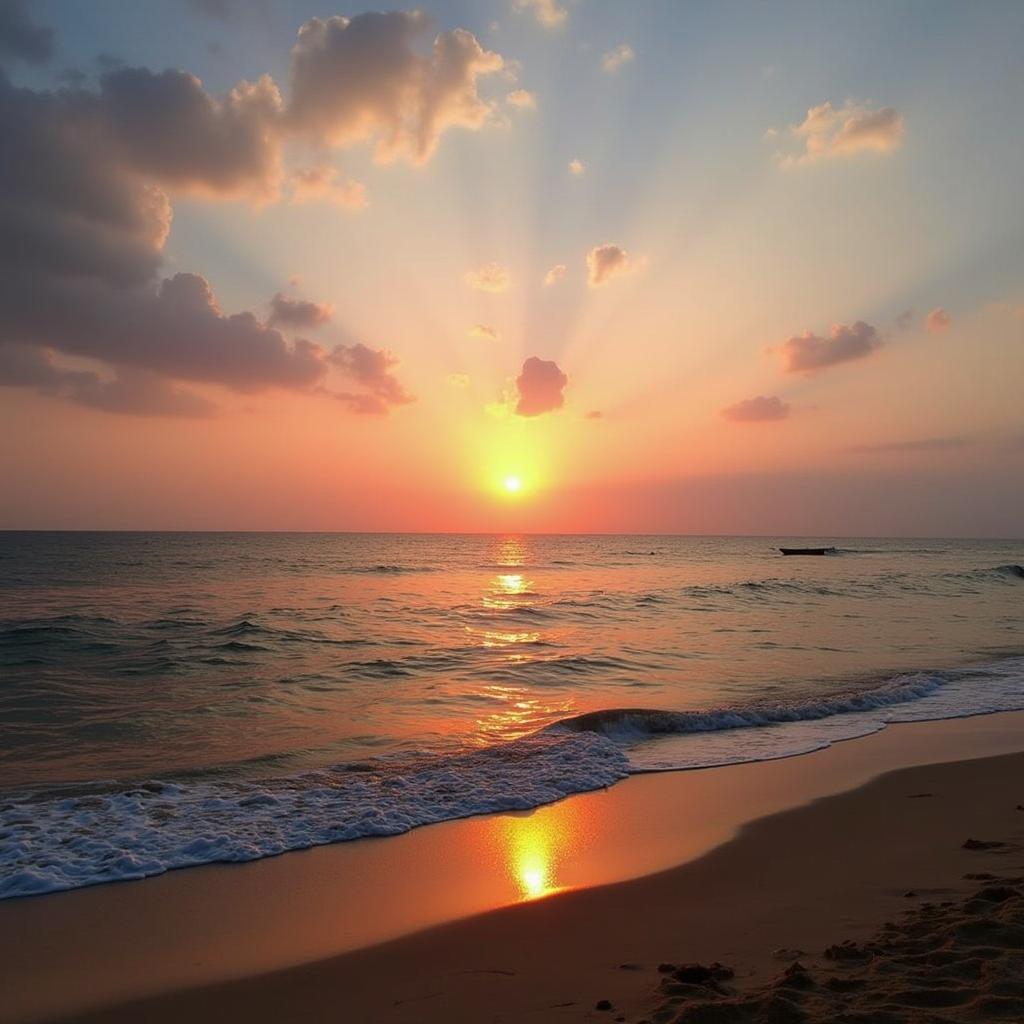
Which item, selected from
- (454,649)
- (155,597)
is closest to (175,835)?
(454,649)

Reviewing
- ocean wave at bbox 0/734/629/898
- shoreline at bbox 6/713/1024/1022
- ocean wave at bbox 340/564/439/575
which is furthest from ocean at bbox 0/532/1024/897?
ocean wave at bbox 340/564/439/575

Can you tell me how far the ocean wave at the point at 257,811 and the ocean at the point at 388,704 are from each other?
3cm

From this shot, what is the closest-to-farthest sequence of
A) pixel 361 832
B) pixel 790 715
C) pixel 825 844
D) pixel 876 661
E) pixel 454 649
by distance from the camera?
pixel 825 844, pixel 361 832, pixel 790 715, pixel 876 661, pixel 454 649

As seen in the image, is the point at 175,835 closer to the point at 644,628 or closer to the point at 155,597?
the point at 644,628

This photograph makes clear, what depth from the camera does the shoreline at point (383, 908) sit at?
487 centimetres

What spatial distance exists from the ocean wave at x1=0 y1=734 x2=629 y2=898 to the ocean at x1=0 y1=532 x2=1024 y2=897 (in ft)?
0.11

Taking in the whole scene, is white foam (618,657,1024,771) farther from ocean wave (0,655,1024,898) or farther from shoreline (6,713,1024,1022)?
shoreline (6,713,1024,1022)

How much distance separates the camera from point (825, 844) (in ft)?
24.1

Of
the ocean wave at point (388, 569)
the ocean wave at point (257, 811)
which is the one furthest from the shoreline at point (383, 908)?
the ocean wave at point (388, 569)

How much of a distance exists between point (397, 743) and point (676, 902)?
6.56 m

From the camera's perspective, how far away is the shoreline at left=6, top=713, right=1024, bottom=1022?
487 centimetres

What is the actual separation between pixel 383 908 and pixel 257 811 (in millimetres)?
3015

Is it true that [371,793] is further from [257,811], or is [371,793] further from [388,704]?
[388,704]

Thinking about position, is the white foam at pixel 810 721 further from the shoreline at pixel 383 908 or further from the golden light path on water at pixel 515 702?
the shoreline at pixel 383 908
